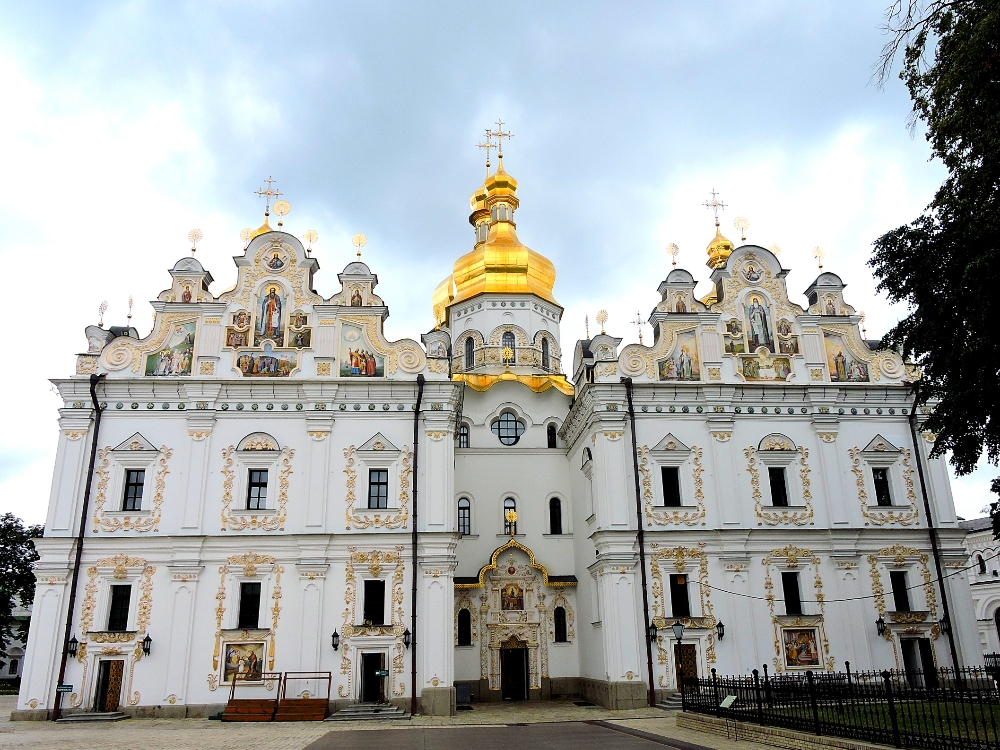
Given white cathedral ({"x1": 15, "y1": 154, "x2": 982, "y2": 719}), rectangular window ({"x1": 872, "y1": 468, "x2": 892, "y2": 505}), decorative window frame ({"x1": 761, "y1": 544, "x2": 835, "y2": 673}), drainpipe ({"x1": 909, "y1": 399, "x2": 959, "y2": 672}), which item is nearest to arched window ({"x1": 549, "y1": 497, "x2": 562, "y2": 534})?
white cathedral ({"x1": 15, "y1": 154, "x2": 982, "y2": 719})

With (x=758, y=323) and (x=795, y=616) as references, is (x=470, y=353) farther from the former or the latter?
(x=795, y=616)

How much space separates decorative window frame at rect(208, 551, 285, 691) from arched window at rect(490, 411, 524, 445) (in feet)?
33.4

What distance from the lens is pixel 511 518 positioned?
2834cm

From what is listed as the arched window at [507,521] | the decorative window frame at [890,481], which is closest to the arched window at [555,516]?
the arched window at [507,521]

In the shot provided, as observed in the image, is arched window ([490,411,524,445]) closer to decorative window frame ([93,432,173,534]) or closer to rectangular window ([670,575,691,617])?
rectangular window ([670,575,691,617])

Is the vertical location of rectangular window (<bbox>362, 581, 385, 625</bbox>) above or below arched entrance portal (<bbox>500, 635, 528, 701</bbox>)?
above

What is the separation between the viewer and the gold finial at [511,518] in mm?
28344

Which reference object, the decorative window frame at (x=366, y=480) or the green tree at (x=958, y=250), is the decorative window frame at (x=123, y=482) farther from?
the green tree at (x=958, y=250)

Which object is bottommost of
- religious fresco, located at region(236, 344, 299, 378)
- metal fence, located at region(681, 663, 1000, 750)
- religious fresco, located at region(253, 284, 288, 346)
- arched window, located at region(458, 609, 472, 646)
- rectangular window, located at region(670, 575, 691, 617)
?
metal fence, located at region(681, 663, 1000, 750)

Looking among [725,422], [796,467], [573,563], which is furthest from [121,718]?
[796,467]

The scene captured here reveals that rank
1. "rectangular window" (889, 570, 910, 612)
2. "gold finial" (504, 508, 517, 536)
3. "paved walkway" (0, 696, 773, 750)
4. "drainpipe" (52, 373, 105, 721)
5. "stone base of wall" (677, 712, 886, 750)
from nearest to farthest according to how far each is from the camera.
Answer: "stone base of wall" (677, 712, 886, 750) → "paved walkway" (0, 696, 773, 750) → "drainpipe" (52, 373, 105, 721) → "rectangular window" (889, 570, 910, 612) → "gold finial" (504, 508, 517, 536)

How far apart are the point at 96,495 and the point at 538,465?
47.8 ft

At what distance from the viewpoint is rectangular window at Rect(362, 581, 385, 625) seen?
2306 centimetres

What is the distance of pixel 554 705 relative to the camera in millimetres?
24719
